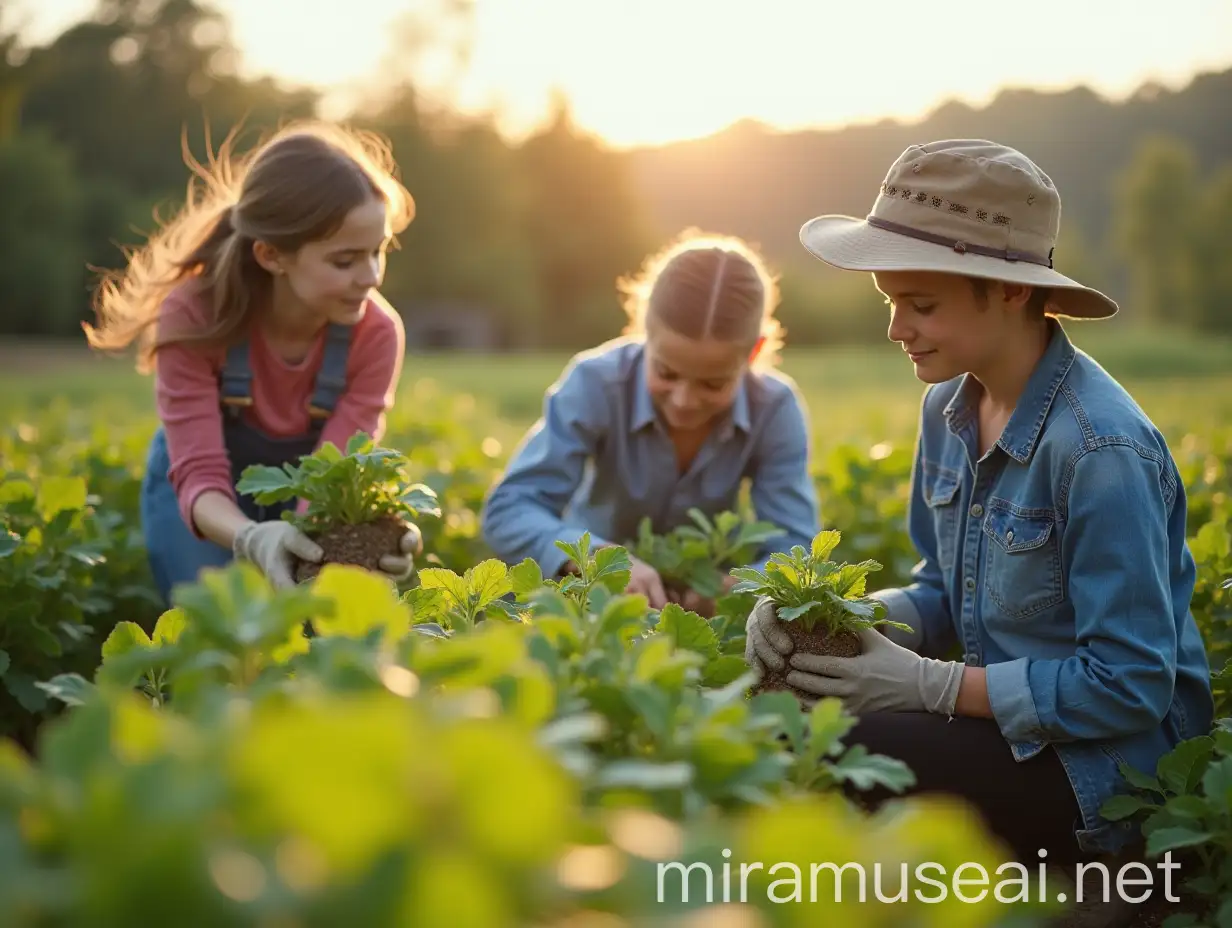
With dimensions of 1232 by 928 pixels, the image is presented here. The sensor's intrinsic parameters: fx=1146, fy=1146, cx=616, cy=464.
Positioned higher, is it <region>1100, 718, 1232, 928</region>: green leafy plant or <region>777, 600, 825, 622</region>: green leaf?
<region>777, 600, 825, 622</region>: green leaf

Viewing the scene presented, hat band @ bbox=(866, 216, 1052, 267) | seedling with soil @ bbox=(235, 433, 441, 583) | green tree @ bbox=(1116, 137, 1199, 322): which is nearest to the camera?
hat band @ bbox=(866, 216, 1052, 267)

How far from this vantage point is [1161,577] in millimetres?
2186

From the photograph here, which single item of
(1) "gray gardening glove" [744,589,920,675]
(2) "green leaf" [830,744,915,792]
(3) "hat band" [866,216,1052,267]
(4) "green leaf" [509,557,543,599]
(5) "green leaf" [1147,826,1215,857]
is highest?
(3) "hat band" [866,216,1052,267]

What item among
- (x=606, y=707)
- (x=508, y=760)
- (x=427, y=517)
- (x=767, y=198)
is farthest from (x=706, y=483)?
(x=767, y=198)

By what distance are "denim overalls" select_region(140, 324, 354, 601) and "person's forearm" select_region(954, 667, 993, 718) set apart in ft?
6.85

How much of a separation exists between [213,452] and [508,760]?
2784 mm

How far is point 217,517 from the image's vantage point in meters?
3.11

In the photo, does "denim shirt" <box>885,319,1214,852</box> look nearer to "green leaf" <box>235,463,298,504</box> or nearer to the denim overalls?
"green leaf" <box>235,463,298,504</box>

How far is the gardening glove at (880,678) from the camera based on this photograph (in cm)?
216

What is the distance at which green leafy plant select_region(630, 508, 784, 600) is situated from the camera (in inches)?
116

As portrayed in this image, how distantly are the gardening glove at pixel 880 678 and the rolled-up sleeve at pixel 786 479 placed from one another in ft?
3.84

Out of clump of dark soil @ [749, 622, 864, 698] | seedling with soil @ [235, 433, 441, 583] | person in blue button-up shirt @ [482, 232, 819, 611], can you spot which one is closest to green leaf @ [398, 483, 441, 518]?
seedling with soil @ [235, 433, 441, 583]

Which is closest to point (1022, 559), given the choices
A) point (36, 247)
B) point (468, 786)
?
point (468, 786)

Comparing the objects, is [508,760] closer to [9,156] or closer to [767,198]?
[9,156]
